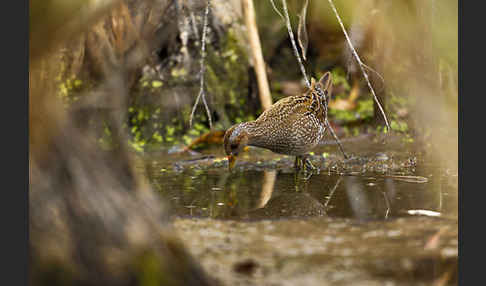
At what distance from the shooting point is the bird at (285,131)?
6188 millimetres

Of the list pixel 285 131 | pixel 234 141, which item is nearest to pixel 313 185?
pixel 285 131

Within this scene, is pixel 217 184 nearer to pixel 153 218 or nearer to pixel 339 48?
pixel 153 218

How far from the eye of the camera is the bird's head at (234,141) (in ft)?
20.0

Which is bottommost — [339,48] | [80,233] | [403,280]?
[403,280]

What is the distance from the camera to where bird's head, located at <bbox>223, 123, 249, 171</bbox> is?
609 centimetres

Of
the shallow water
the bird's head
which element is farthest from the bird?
the shallow water

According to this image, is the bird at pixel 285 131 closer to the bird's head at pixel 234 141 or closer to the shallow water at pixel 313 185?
the bird's head at pixel 234 141

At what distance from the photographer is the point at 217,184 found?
6.11 meters

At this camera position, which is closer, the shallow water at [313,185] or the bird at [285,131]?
the shallow water at [313,185]

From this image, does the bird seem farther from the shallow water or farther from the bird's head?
the shallow water

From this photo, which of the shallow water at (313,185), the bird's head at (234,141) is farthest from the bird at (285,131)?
the shallow water at (313,185)

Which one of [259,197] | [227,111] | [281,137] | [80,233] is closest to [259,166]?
[281,137]

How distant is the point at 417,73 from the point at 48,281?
6.17 meters

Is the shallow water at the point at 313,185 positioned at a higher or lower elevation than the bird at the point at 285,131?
lower
